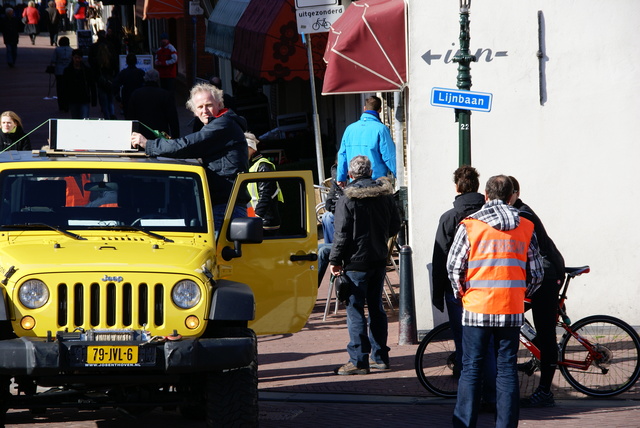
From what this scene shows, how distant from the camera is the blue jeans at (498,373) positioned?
6.92m

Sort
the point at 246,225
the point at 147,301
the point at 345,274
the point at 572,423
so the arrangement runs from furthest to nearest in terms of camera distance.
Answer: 1. the point at 345,274
2. the point at 572,423
3. the point at 246,225
4. the point at 147,301

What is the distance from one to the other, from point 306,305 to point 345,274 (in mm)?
1012

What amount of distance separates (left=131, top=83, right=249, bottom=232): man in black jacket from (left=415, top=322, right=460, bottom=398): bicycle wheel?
1830mm

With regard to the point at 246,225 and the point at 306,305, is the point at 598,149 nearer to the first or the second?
the point at 306,305

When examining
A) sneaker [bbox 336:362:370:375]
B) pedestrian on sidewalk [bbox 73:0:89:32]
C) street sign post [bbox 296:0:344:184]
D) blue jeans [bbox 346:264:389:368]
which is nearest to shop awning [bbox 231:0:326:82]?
street sign post [bbox 296:0:344:184]

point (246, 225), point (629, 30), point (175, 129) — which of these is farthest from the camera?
point (175, 129)

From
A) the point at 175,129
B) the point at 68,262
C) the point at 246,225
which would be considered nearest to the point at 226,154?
the point at 246,225

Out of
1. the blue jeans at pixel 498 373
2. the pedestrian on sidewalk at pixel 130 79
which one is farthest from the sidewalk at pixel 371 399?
the pedestrian on sidewalk at pixel 130 79

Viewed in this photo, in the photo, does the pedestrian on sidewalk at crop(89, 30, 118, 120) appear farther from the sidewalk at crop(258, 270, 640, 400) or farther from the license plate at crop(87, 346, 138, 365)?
the license plate at crop(87, 346, 138, 365)

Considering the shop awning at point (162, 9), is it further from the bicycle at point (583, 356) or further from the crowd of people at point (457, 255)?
the bicycle at point (583, 356)

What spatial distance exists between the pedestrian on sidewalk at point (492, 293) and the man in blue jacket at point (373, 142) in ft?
17.5

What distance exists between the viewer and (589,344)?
28.1 feet

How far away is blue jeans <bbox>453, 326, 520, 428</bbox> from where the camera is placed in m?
6.92

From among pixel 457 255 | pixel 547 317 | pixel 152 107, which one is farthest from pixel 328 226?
pixel 152 107
